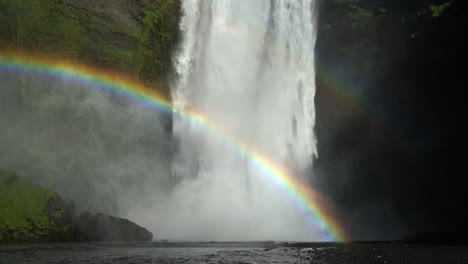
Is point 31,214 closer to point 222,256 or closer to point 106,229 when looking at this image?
point 106,229

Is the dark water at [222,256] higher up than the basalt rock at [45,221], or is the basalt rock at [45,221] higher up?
the basalt rock at [45,221]

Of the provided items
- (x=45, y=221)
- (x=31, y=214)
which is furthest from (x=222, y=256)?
(x=31, y=214)

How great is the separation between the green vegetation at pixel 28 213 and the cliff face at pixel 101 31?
493 inches

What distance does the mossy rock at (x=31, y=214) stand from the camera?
965 inches

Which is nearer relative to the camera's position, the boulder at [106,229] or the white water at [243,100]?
the boulder at [106,229]

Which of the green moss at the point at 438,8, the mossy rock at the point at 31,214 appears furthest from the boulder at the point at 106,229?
the green moss at the point at 438,8

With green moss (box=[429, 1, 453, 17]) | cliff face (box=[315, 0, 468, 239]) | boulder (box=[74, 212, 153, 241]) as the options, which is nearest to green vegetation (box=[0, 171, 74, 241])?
boulder (box=[74, 212, 153, 241])

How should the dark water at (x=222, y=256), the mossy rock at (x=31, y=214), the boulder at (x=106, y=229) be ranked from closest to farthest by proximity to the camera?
the dark water at (x=222, y=256), the mossy rock at (x=31, y=214), the boulder at (x=106, y=229)

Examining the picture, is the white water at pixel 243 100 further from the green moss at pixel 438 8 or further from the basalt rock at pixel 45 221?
the green moss at pixel 438 8

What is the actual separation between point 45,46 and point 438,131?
103ft

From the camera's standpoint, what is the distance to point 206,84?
40.3m

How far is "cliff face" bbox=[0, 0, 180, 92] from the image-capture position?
111 ft

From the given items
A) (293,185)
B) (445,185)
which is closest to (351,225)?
(293,185)

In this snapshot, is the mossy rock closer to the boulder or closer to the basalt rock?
the basalt rock
